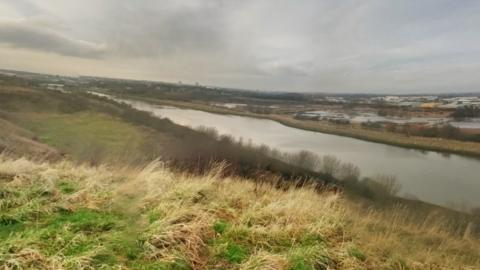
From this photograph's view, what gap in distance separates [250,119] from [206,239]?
68.1 m

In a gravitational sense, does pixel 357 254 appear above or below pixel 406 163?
above

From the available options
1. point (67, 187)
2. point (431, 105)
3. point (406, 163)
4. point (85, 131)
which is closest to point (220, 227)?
point (67, 187)

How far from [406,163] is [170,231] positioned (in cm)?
3731

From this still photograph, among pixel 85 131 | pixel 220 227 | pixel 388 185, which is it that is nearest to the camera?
pixel 220 227

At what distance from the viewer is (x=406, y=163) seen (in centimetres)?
3506

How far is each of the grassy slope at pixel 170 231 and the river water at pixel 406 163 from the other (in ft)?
77.8

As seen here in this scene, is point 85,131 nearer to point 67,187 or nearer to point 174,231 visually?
point 67,187

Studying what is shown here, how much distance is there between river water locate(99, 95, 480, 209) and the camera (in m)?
25.6

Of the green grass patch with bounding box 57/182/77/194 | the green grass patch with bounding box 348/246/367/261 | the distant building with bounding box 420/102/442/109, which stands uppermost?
the distant building with bounding box 420/102/442/109

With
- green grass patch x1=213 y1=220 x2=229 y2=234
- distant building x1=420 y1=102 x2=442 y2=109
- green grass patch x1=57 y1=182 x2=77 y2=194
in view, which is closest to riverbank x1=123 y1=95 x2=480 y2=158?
distant building x1=420 y1=102 x2=442 y2=109

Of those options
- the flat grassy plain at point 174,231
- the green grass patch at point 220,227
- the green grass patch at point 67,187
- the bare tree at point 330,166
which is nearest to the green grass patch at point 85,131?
the bare tree at point 330,166

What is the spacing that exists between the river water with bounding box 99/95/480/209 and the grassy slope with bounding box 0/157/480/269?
23703mm

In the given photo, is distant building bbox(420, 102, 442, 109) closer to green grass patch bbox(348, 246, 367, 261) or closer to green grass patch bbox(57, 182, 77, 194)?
green grass patch bbox(348, 246, 367, 261)

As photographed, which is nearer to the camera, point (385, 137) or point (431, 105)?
point (385, 137)
